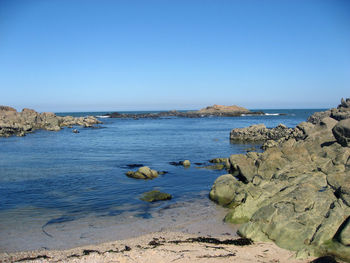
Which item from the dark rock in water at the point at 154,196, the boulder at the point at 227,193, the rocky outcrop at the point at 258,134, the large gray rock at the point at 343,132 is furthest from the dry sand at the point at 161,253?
the rocky outcrop at the point at 258,134

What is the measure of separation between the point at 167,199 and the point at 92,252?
7354mm

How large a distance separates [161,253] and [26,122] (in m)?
70.5

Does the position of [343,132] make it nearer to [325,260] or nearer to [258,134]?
[325,260]

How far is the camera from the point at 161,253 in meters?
10.6

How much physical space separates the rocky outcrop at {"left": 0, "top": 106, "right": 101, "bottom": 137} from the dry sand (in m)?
51.3

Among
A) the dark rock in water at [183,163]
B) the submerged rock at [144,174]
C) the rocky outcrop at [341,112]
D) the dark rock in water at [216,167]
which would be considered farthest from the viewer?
the rocky outcrop at [341,112]

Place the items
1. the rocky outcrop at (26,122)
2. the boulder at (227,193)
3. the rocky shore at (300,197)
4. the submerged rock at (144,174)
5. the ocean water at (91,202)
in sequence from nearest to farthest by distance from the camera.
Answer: the rocky shore at (300,197), the ocean water at (91,202), the boulder at (227,193), the submerged rock at (144,174), the rocky outcrop at (26,122)

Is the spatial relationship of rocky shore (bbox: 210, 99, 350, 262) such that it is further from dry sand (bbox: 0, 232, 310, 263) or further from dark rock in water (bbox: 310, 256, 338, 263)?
dry sand (bbox: 0, 232, 310, 263)

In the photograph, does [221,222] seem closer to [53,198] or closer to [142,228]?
[142,228]

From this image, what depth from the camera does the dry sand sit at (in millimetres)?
10211

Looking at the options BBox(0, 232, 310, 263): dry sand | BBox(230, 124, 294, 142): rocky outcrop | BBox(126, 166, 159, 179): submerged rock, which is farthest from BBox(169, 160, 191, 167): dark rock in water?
BBox(230, 124, 294, 142): rocky outcrop

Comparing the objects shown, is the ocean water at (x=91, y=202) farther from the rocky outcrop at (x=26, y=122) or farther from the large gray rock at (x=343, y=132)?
the rocky outcrop at (x=26, y=122)

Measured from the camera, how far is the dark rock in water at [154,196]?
57.7ft

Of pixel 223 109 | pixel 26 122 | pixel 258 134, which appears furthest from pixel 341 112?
pixel 223 109
